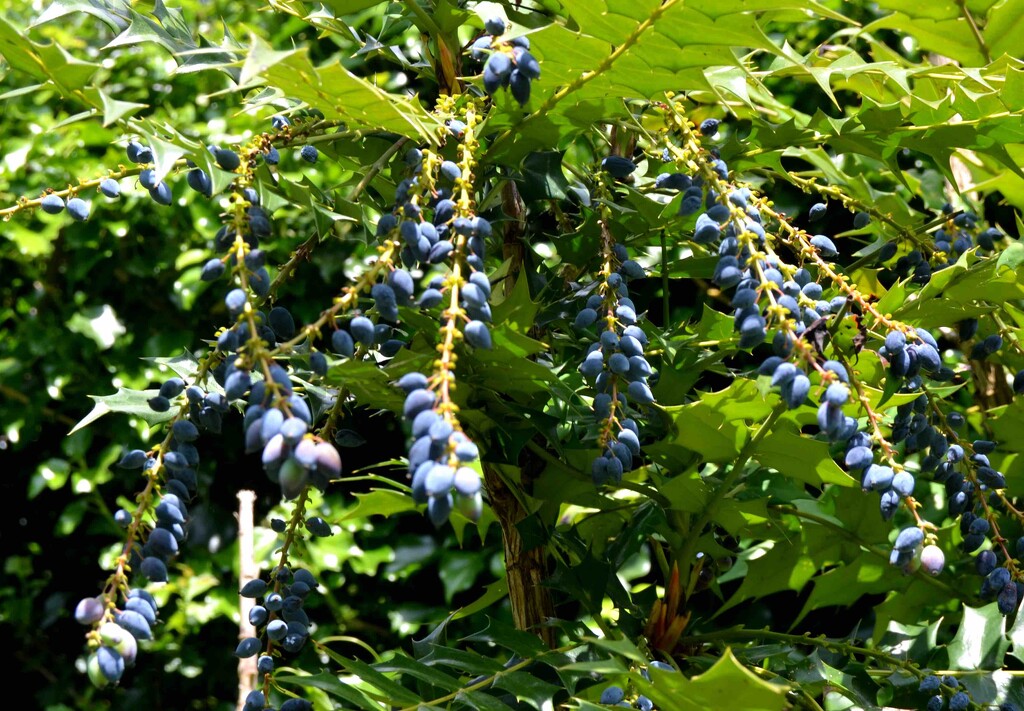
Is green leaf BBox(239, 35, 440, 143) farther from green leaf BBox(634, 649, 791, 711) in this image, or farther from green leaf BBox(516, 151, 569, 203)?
green leaf BBox(634, 649, 791, 711)

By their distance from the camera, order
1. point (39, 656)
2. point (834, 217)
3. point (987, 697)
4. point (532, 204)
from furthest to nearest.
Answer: point (39, 656) < point (834, 217) < point (532, 204) < point (987, 697)

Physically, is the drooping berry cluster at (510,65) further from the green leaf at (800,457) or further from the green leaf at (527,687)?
the green leaf at (527,687)

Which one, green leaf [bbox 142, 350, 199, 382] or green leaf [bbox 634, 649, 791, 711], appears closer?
green leaf [bbox 634, 649, 791, 711]

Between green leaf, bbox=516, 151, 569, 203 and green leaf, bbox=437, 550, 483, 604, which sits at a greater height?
green leaf, bbox=516, 151, 569, 203

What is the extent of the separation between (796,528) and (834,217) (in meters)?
0.89

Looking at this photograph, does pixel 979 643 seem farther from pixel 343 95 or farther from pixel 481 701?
pixel 343 95

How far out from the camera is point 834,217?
191 cm

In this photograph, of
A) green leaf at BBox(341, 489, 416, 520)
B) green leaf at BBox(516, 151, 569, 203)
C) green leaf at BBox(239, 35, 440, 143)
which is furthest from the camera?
green leaf at BBox(341, 489, 416, 520)

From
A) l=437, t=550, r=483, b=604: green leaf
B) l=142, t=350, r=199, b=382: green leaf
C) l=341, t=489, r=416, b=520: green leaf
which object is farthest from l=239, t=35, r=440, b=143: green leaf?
l=437, t=550, r=483, b=604: green leaf

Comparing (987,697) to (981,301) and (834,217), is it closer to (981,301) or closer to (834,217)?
(981,301)

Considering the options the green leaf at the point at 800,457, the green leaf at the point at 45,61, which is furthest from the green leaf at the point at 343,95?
the green leaf at the point at 800,457

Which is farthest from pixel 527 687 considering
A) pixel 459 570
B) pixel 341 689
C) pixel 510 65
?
pixel 459 570

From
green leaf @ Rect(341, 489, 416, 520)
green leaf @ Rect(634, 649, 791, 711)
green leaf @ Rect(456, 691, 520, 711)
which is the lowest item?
green leaf @ Rect(341, 489, 416, 520)

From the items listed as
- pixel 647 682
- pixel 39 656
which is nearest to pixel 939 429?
pixel 647 682
